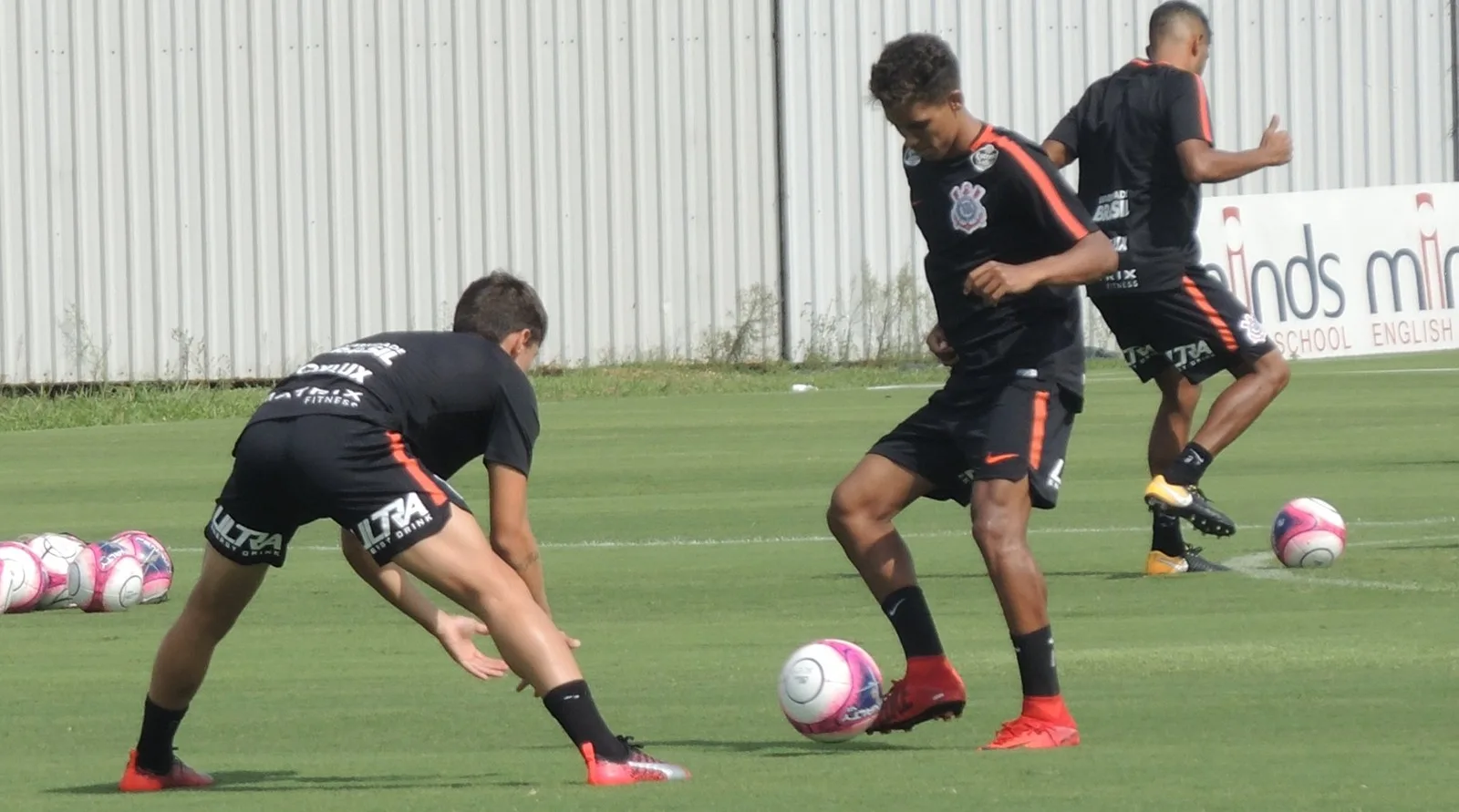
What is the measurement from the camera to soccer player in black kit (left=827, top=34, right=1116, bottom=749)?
22.9 feet

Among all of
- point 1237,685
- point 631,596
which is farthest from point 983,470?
point 631,596

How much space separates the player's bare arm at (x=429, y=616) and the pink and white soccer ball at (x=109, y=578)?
3.77 m

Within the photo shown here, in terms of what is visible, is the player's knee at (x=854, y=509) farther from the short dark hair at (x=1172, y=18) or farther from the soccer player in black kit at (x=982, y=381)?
the short dark hair at (x=1172, y=18)

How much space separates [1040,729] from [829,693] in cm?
62

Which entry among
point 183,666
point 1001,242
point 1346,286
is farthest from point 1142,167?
point 1346,286

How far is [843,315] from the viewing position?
24.8 m

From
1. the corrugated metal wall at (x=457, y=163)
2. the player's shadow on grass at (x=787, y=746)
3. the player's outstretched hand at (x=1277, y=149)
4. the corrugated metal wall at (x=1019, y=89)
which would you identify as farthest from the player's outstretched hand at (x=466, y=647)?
the corrugated metal wall at (x=1019, y=89)

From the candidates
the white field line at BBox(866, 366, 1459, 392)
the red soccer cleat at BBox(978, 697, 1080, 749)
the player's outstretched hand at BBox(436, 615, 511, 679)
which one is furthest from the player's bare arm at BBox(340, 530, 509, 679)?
the white field line at BBox(866, 366, 1459, 392)

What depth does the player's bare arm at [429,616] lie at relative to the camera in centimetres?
671

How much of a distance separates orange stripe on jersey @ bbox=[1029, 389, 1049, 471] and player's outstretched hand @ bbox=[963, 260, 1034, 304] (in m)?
0.40

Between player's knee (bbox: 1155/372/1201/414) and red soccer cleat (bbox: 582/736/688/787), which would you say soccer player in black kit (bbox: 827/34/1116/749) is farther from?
player's knee (bbox: 1155/372/1201/414)

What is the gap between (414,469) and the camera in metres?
6.51

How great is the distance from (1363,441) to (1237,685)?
866cm

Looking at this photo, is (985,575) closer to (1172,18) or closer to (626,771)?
(1172,18)
